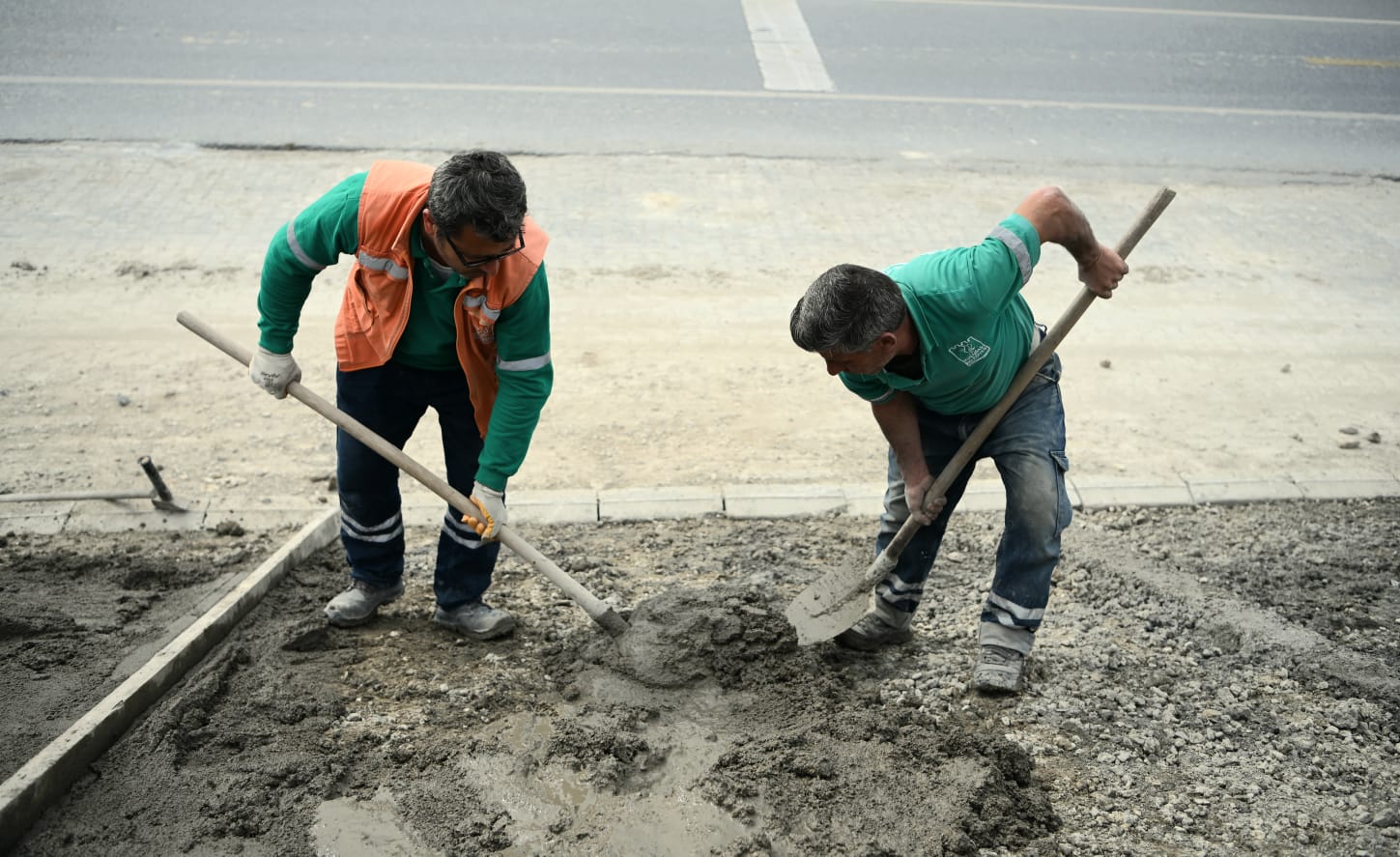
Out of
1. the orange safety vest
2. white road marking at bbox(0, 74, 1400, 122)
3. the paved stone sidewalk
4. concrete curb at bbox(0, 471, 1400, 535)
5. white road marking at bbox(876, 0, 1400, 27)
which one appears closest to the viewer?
the orange safety vest

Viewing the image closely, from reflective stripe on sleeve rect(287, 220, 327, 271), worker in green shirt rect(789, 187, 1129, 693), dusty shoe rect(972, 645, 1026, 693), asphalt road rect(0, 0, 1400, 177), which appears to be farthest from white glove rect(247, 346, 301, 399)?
asphalt road rect(0, 0, 1400, 177)

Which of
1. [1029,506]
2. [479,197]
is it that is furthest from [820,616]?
[479,197]

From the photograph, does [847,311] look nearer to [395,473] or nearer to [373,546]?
[395,473]

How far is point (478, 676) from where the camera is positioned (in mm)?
4113

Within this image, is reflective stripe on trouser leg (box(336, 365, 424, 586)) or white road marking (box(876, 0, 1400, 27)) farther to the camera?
white road marking (box(876, 0, 1400, 27))

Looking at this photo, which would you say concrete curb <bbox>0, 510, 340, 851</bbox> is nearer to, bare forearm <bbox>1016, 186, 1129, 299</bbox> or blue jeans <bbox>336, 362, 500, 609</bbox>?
blue jeans <bbox>336, 362, 500, 609</bbox>

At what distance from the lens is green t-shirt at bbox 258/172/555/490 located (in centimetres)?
357

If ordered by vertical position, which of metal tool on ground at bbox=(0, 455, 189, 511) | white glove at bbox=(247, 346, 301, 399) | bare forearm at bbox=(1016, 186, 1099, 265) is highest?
bare forearm at bbox=(1016, 186, 1099, 265)

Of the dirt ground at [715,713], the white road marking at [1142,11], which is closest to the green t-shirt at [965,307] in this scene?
the dirt ground at [715,713]

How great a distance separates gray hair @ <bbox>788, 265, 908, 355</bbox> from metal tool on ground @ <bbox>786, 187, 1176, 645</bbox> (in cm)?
66

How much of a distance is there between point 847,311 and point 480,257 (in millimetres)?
1070

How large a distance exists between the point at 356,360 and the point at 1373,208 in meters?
8.68

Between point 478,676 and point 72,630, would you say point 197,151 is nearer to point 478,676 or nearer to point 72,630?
point 72,630

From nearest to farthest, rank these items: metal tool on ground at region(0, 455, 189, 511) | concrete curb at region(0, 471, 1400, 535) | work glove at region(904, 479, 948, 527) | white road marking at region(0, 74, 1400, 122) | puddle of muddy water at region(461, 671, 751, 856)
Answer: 1. puddle of muddy water at region(461, 671, 751, 856)
2. work glove at region(904, 479, 948, 527)
3. metal tool on ground at region(0, 455, 189, 511)
4. concrete curb at region(0, 471, 1400, 535)
5. white road marking at region(0, 74, 1400, 122)
